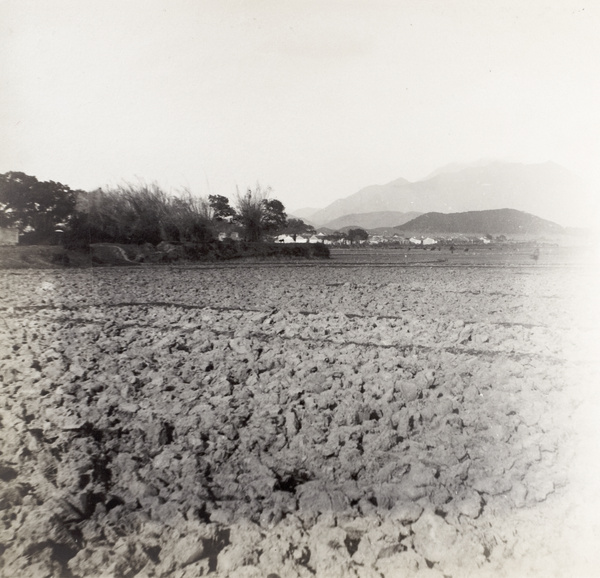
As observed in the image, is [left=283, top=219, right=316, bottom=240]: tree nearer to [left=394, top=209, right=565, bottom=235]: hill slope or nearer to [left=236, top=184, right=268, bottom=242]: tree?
[left=236, top=184, right=268, bottom=242]: tree

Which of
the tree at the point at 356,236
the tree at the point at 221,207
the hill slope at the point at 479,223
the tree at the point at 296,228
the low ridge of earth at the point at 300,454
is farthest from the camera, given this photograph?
the hill slope at the point at 479,223

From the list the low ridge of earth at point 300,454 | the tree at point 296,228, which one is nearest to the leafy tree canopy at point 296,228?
the tree at point 296,228

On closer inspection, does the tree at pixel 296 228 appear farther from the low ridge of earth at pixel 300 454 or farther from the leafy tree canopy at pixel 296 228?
the low ridge of earth at pixel 300 454

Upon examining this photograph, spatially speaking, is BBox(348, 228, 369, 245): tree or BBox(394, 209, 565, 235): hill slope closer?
BBox(348, 228, 369, 245): tree

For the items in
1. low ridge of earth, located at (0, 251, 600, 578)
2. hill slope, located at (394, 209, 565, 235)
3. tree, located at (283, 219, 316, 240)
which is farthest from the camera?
hill slope, located at (394, 209, 565, 235)

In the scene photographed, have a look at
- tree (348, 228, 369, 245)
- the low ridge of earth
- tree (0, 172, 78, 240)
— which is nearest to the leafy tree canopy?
tree (348, 228, 369, 245)

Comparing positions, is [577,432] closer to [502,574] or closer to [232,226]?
[502,574]
